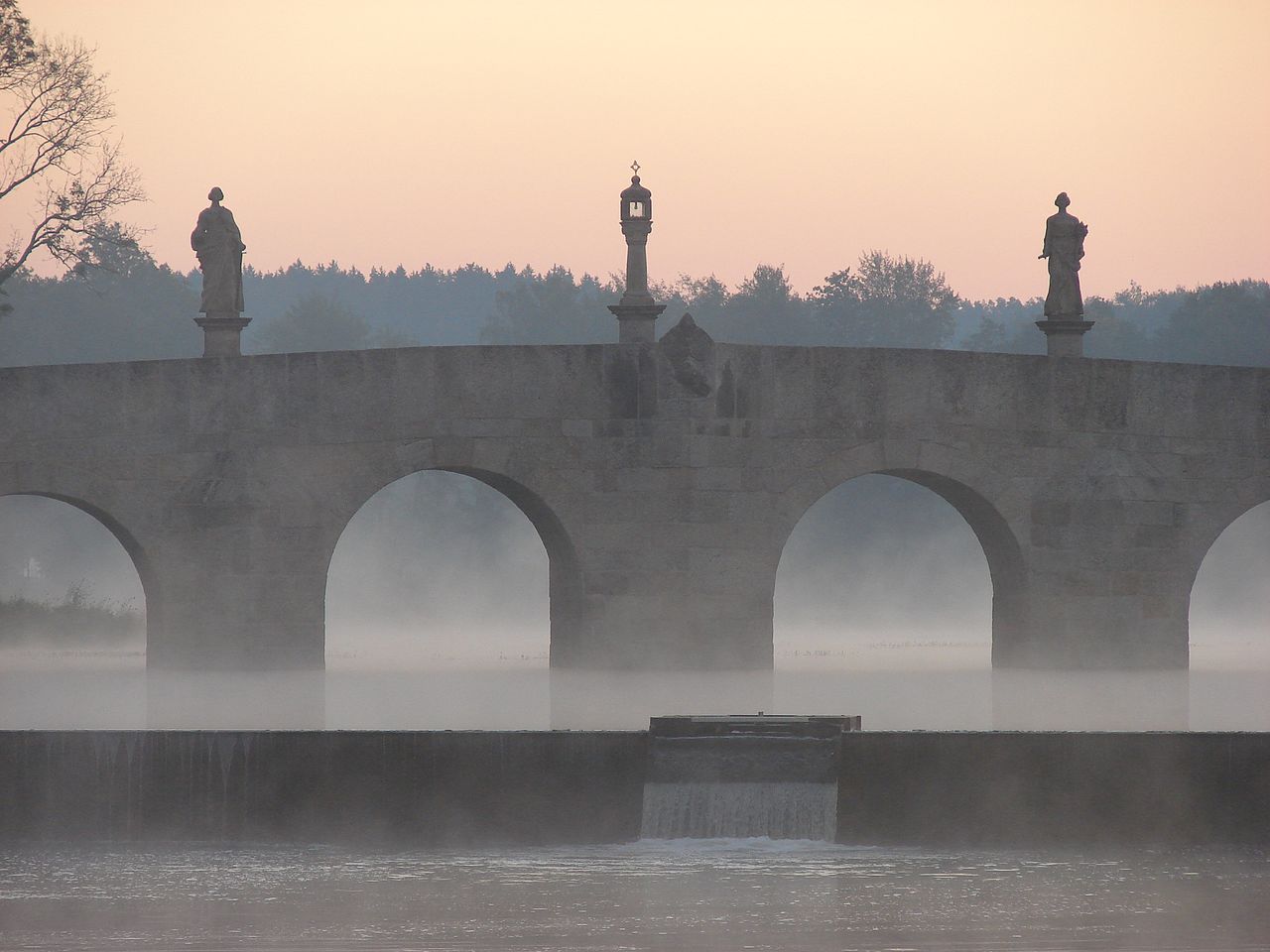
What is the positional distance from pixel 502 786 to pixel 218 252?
32.6 feet

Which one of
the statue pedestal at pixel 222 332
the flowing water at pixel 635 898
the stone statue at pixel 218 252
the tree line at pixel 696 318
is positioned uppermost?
the tree line at pixel 696 318

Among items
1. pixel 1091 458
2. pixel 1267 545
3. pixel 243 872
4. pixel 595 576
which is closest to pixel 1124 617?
pixel 1091 458

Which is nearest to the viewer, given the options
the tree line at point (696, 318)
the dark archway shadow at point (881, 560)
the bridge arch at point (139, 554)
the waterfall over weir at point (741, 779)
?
the waterfall over weir at point (741, 779)

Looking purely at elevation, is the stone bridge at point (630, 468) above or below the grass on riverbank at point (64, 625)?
above

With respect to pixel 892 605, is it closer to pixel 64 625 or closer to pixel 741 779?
pixel 64 625

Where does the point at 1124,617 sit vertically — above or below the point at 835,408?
below

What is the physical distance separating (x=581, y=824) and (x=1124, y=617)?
1056 cm

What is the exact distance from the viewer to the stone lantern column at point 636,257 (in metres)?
22.0

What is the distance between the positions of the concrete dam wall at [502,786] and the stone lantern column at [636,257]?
8.74 meters

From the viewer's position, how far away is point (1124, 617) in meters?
22.7

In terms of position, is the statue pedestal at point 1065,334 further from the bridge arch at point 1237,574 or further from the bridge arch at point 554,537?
the bridge arch at point 1237,574

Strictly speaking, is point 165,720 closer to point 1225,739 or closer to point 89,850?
point 89,850

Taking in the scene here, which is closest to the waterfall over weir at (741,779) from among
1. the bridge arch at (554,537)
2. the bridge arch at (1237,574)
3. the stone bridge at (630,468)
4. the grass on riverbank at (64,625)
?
the stone bridge at (630,468)

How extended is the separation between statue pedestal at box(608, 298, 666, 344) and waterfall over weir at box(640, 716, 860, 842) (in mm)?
8400
